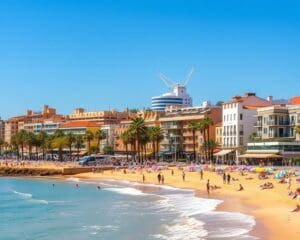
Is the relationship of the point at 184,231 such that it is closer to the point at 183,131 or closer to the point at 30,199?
the point at 30,199

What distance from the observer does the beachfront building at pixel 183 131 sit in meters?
112

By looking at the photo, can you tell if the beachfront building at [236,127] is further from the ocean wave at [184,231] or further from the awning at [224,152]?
the ocean wave at [184,231]

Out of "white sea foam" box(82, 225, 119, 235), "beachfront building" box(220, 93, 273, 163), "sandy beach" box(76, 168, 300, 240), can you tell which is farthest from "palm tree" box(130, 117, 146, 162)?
"white sea foam" box(82, 225, 119, 235)

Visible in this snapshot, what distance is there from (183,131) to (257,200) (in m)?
72.5

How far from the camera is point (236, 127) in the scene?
97.9 metres

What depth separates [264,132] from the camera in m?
→ 90.4

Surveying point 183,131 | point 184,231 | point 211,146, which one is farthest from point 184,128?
point 184,231

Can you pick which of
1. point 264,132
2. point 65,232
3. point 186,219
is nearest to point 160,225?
point 186,219

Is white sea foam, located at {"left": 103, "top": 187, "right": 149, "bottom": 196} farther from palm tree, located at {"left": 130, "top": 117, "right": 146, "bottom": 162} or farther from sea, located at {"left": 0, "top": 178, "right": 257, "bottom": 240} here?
palm tree, located at {"left": 130, "top": 117, "right": 146, "bottom": 162}

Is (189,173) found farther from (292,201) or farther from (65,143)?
(65,143)

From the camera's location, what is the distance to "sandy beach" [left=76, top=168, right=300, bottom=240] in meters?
29.7

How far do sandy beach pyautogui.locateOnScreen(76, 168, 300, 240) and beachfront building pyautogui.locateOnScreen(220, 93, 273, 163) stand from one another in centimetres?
2150

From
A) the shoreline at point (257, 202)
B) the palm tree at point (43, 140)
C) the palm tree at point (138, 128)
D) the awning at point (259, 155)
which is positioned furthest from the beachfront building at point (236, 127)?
the palm tree at point (43, 140)

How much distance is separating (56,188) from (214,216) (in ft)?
120
